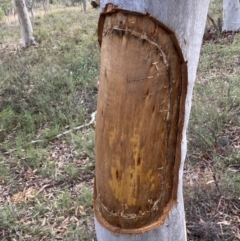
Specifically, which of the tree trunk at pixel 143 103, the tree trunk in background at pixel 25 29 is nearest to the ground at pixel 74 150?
the tree trunk at pixel 143 103

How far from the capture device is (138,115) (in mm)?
1105

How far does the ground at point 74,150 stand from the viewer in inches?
109

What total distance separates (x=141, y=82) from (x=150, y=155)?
0.24 meters

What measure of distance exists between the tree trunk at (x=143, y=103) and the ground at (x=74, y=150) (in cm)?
142

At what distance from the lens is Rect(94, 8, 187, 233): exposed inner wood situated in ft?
3.55

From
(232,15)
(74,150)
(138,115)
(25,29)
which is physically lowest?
(74,150)

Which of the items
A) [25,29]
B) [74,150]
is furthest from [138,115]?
[25,29]

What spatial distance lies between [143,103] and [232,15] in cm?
757

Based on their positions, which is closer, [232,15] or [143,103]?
[143,103]

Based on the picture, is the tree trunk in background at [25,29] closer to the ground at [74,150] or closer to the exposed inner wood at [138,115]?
the ground at [74,150]

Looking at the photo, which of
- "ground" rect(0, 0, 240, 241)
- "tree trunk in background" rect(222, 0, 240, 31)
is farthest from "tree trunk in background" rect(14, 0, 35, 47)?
"tree trunk in background" rect(222, 0, 240, 31)

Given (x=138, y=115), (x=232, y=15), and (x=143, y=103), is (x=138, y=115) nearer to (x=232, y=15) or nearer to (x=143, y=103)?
(x=143, y=103)

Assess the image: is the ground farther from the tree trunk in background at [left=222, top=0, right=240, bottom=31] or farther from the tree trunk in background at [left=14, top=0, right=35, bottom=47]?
the tree trunk in background at [left=14, top=0, right=35, bottom=47]

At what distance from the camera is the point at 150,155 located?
3.77ft
